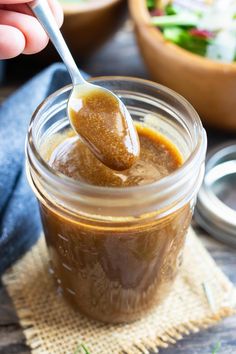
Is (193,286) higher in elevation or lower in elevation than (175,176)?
lower

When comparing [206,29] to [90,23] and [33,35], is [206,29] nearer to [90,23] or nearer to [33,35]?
[90,23]

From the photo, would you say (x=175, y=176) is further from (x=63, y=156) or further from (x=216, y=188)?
(x=216, y=188)

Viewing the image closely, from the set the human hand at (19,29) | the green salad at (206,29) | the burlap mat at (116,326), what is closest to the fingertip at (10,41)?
the human hand at (19,29)

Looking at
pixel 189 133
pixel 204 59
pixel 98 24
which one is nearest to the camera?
pixel 189 133

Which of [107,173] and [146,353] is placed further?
[146,353]

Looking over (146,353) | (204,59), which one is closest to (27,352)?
(146,353)
